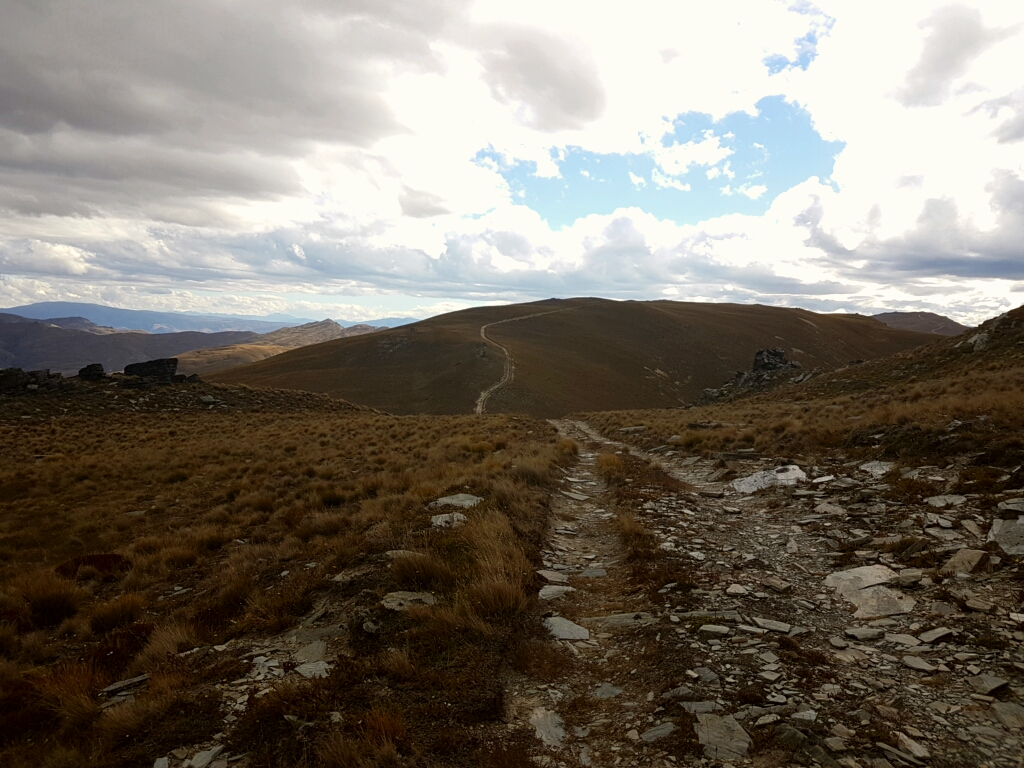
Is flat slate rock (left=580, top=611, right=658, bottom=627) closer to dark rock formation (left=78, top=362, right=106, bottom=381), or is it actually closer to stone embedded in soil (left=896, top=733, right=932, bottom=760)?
stone embedded in soil (left=896, top=733, right=932, bottom=760)

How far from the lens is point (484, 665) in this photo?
5109 millimetres

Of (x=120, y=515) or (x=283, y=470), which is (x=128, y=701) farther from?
(x=283, y=470)

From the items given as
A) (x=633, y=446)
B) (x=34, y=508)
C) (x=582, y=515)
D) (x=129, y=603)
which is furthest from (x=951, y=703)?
(x=34, y=508)

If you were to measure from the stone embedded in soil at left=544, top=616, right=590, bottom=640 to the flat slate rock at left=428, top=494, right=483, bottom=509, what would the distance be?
4.03m

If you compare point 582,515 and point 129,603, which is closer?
point 129,603

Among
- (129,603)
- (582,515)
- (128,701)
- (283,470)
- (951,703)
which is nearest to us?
(951,703)

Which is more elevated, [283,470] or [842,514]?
[842,514]

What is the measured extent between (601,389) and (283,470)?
65209 millimetres

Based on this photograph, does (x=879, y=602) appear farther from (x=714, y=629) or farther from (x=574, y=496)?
(x=574, y=496)

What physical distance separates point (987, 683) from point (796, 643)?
1.44 m

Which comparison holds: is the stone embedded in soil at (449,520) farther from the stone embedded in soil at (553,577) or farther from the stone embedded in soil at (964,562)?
the stone embedded in soil at (964,562)

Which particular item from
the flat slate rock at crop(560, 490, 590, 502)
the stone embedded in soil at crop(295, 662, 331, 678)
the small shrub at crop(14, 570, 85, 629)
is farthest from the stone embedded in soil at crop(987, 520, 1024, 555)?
the small shrub at crop(14, 570, 85, 629)

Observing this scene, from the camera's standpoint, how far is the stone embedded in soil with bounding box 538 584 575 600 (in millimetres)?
6906

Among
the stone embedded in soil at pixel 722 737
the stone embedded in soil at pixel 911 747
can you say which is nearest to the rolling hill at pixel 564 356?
the stone embedded in soil at pixel 722 737
